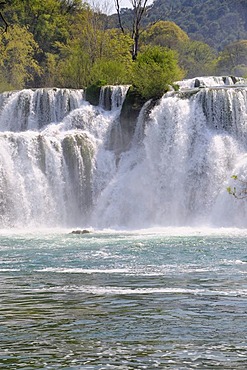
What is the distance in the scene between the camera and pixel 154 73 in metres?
42.9

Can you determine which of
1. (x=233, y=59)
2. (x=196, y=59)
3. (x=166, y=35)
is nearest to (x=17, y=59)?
(x=233, y=59)

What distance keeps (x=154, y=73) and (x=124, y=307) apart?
97.0 feet

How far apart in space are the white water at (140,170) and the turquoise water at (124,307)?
38.7 feet

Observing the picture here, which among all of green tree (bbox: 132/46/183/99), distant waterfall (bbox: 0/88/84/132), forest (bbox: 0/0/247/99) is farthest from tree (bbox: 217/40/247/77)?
distant waterfall (bbox: 0/88/84/132)

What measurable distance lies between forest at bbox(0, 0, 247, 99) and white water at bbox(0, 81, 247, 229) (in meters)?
3.16

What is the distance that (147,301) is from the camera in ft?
49.1

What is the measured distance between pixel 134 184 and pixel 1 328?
26994mm

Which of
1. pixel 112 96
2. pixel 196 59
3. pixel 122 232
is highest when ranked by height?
pixel 196 59

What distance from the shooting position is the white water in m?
37.9

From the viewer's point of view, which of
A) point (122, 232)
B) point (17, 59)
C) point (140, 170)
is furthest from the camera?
point (17, 59)

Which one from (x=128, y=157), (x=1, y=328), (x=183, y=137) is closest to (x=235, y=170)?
(x=183, y=137)

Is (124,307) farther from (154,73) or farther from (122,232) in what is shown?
(154,73)

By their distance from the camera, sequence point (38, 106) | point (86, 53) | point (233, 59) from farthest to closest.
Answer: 1. point (233, 59)
2. point (86, 53)
3. point (38, 106)

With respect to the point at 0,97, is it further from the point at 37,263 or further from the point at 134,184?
the point at 37,263
